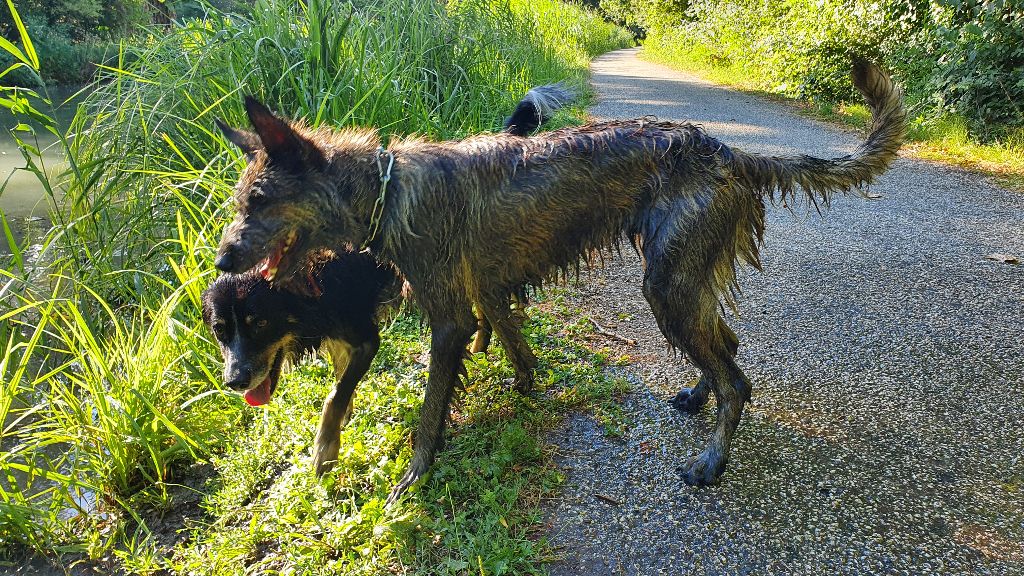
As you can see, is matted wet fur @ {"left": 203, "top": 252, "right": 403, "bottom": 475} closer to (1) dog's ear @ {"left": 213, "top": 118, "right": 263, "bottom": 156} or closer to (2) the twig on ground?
(1) dog's ear @ {"left": 213, "top": 118, "right": 263, "bottom": 156}

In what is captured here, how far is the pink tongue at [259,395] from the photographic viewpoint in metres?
2.89

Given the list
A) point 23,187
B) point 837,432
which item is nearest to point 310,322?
point 837,432

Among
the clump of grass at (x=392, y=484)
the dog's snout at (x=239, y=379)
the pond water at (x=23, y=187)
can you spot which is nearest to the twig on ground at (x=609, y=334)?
the clump of grass at (x=392, y=484)

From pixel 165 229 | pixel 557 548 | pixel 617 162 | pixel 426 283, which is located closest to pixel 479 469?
pixel 557 548

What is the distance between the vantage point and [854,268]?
4711 mm

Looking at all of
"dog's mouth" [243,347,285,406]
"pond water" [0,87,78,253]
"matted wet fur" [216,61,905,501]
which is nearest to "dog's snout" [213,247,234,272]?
"matted wet fur" [216,61,905,501]

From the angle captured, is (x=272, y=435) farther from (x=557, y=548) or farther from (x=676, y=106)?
(x=676, y=106)

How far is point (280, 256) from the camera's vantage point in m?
2.35

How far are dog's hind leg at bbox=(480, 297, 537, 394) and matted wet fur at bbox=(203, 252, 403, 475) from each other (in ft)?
1.84

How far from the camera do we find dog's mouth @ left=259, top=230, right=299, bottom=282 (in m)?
2.31

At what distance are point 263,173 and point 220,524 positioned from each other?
1.64 metres

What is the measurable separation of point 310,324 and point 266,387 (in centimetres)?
37

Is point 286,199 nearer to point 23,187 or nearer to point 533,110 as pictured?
point 533,110

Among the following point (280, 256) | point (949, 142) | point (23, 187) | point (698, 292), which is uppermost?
point (280, 256)
